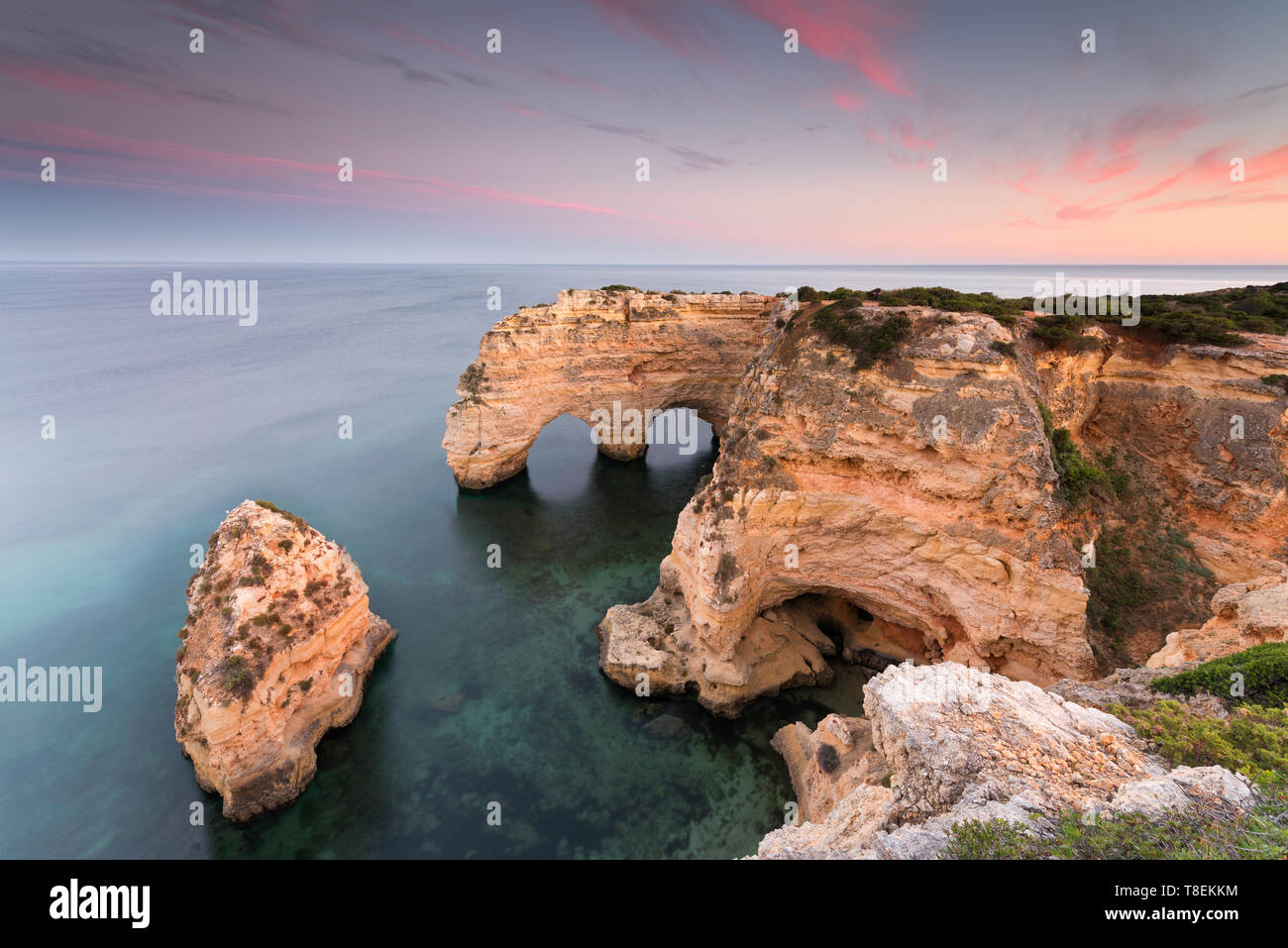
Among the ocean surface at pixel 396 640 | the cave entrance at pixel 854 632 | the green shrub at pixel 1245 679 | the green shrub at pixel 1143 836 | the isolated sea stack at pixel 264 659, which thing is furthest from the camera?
the cave entrance at pixel 854 632

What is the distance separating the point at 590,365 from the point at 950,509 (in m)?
21.7

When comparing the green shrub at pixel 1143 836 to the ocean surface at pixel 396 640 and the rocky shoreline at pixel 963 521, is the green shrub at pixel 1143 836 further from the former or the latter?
the ocean surface at pixel 396 640

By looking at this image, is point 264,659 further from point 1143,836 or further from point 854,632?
point 854,632

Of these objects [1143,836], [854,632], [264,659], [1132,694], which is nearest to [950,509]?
[854,632]

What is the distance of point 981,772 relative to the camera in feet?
20.7

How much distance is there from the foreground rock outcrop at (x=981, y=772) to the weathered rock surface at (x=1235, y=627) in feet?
13.9

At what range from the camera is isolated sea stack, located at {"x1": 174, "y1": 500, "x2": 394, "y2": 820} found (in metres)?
12.5

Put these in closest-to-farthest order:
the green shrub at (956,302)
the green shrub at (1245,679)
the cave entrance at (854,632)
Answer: the green shrub at (1245,679) → the green shrub at (956,302) → the cave entrance at (854,632)

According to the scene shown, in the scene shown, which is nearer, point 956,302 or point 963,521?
point 963,521

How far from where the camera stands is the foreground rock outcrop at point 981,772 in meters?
5.48

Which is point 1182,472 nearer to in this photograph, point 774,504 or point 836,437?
point 836,437

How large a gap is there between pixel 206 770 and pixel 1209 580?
26301 mm

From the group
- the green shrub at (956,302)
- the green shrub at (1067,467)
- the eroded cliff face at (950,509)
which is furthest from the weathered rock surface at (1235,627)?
the green shrub at (956,302)
